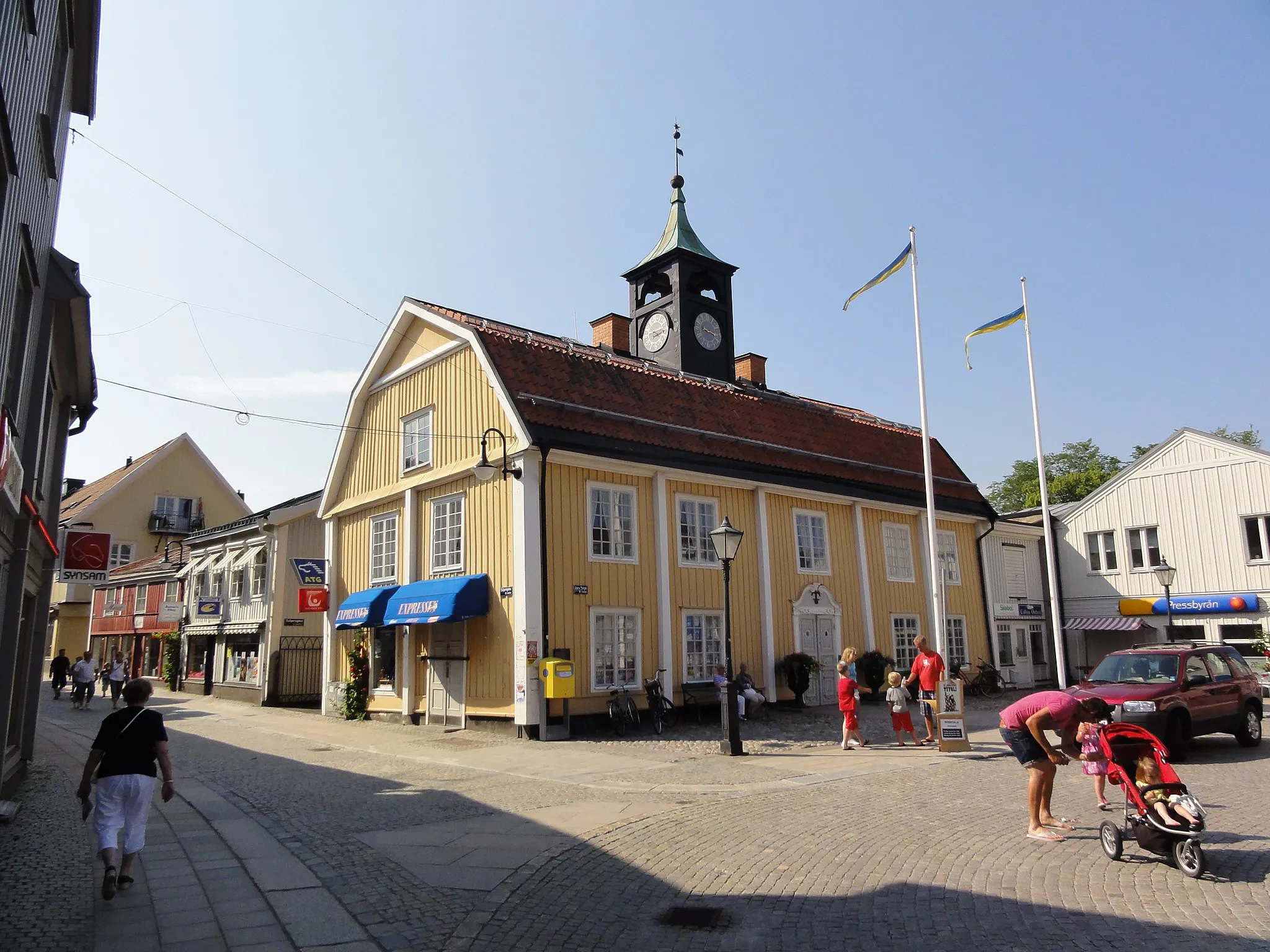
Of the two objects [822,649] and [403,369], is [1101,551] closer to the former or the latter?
[822,649]

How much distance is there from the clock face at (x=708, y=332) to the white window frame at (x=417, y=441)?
9.08 meters

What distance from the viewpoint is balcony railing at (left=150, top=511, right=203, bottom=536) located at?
44531 mm

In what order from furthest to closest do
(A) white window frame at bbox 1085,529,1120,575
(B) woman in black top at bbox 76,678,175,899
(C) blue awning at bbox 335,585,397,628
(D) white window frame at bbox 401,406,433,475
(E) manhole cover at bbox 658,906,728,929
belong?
(A) white window frame at bbox 1085,529,1120,575, (D) white window frame at bbox 401,406,433,475, (C) blue awning at bbox 335,585,397,628, (B) woman in black top at bbox 76,678,175,899, (E) manhole cover at bbox 658,906,728,929

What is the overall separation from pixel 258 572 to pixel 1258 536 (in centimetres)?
3167

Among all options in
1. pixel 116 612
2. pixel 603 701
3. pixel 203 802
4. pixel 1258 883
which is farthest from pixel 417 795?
pixel 116 612

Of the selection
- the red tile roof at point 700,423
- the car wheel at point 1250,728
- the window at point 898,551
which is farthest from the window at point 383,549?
the car wheel at point 1250,728

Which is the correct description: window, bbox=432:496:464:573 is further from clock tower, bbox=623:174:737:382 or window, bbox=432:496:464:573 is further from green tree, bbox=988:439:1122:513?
green tree, bbox=988:439:1122:513

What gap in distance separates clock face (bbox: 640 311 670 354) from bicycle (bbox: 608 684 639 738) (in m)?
12.3

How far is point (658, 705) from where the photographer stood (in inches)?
680

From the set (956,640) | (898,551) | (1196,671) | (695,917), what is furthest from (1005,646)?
(695,917)

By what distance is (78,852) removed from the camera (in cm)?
804

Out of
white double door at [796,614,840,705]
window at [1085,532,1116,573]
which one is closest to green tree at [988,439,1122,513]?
window at [1085,532,1116,573]

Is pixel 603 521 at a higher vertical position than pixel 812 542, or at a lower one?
higher

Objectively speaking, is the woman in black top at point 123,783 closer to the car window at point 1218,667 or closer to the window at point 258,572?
the car window at point 1218,667
